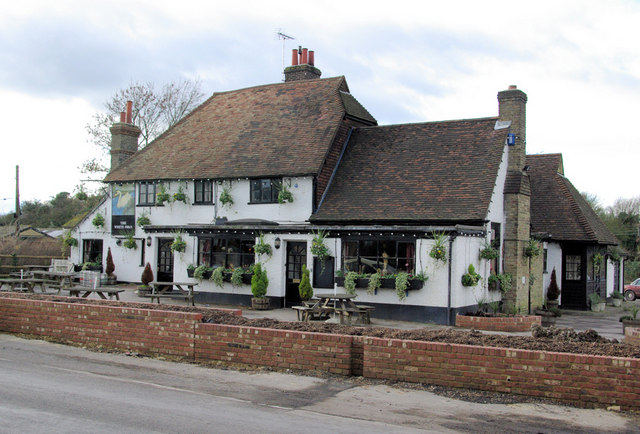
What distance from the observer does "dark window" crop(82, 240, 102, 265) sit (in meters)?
30.4

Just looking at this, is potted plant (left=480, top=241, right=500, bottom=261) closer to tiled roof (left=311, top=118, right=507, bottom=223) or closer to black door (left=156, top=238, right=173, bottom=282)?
tiled roof (left=311, top=118, right=507, bottom=223)

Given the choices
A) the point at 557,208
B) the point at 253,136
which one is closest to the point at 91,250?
the point at 253,136

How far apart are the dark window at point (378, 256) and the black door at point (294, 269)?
2038 millimetres

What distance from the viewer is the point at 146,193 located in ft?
92.4

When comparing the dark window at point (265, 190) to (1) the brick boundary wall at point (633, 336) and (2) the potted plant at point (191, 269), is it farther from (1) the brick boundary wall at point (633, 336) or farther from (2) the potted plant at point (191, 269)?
(1) the brick boundary wall at point (633, 336)

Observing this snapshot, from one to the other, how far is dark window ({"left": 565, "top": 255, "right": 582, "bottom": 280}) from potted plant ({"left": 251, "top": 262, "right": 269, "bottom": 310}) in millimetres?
14638

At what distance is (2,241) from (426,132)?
31.2 meters

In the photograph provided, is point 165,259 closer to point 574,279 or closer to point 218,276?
point 218,276

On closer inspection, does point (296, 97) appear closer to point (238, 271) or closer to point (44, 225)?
point (238, 271)

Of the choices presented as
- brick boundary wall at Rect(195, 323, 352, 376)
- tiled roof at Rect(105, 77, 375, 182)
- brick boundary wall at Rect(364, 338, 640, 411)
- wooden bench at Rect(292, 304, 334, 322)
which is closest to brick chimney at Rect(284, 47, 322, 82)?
tiled roof at Rect(105, 77, 375, 182)

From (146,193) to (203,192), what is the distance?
11.7 ft

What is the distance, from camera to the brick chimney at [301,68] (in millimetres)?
30672

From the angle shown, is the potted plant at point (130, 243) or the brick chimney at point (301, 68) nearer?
the potted plant at point (130, 243)

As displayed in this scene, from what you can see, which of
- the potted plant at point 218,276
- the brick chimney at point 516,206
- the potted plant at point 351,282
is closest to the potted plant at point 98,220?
the potted plant at point 218,276
